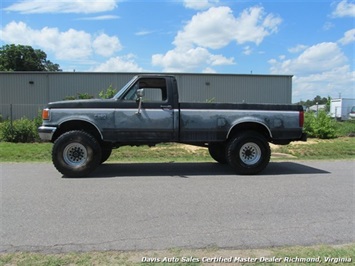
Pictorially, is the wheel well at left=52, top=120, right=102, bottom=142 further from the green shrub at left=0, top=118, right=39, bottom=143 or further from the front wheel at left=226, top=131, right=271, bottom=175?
the green shrub at left=0, top=118, right=39, bottom=143

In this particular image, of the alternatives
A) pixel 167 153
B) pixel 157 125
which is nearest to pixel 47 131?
pixel 157 125

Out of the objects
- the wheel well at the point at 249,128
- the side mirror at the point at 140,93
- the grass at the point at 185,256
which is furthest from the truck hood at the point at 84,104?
the grass at the point at 185,256

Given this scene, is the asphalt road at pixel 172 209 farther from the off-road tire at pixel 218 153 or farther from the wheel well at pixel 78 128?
the off-road tire at pixel 218 153

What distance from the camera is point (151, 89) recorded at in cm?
952

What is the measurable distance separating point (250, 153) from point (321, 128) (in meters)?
11.1

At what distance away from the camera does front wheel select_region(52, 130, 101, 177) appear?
28.1 ft

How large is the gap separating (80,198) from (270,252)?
11.7ft

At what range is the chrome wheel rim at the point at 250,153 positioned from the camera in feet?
29.9

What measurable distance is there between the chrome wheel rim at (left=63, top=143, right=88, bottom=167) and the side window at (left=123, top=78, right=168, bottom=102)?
151 cm

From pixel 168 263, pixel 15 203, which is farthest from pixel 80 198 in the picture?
pixel 168 263

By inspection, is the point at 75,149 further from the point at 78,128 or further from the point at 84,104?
the point at 84,104

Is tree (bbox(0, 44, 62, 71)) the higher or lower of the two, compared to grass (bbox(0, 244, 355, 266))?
higher

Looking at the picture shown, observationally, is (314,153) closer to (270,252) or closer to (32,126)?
(270,252)

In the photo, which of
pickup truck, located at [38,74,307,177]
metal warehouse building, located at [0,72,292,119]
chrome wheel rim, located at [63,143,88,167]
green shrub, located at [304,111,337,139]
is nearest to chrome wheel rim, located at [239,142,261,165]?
pickup truck, located at [38,74,307,177]
